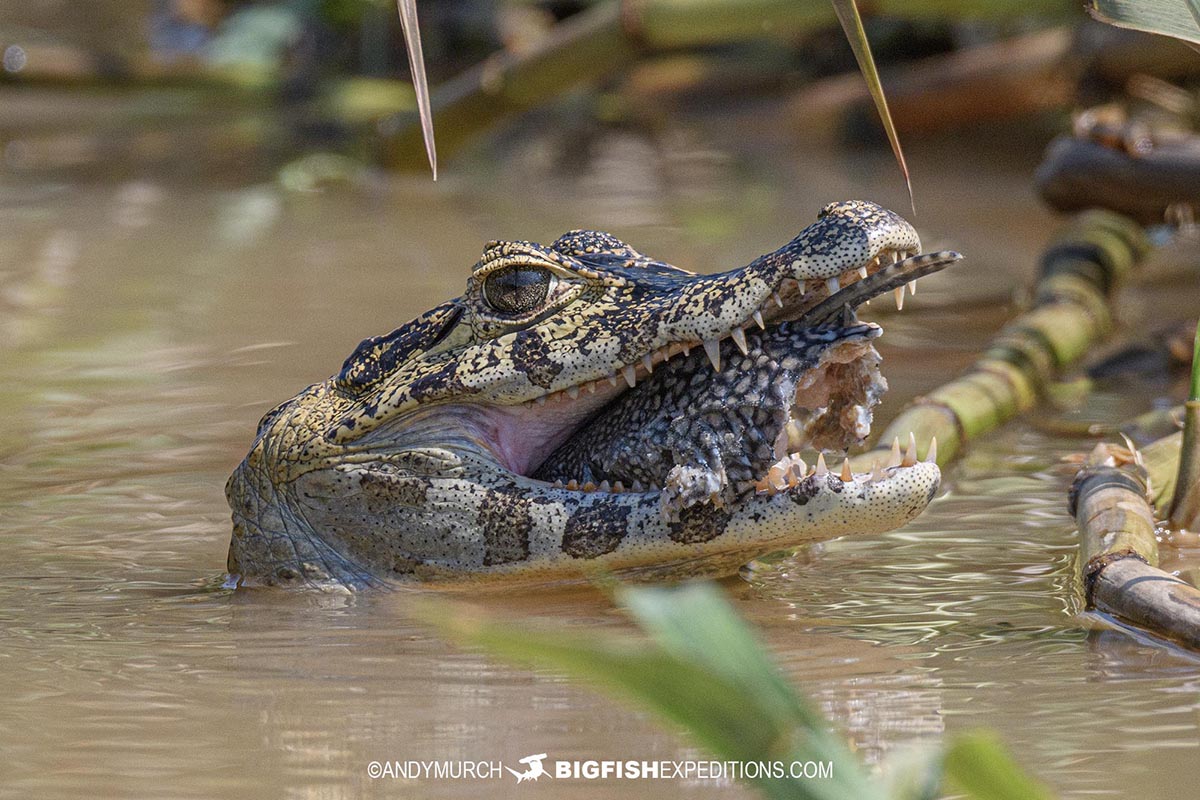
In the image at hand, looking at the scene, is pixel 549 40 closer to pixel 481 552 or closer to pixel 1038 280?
pixel 1038 280

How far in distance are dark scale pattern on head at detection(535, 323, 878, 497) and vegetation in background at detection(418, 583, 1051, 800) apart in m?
1.97

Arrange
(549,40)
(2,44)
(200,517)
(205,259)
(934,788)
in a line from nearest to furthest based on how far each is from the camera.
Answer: (934,788)
(200,517)
(205,259)
(549,40)
(2,44)

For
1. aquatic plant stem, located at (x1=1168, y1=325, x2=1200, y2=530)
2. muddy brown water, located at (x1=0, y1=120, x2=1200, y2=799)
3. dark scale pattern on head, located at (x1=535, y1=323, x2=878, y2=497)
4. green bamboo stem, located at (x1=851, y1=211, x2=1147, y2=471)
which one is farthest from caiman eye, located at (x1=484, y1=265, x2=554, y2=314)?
aquatic plant stem, located at (x1=1168, y1=325, x2=1200, y2=530)

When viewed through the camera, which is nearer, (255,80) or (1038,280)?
(1038,280)

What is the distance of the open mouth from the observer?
338cm

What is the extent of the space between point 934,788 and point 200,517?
→ 347 cm

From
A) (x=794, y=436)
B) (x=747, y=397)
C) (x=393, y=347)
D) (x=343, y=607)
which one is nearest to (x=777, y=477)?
(x=747, y=397)

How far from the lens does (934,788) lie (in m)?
1.53

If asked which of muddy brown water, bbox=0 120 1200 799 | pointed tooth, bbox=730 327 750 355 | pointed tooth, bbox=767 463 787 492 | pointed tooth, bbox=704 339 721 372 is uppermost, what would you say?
pointed tooth, bbox=730 327 750 355

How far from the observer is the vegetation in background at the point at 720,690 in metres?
1.33

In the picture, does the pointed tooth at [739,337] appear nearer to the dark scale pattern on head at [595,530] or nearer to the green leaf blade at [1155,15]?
the dark scale pattern on head at [595,530]

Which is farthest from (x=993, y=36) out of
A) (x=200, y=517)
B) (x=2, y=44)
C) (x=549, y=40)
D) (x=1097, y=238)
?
(x=200, y=517)

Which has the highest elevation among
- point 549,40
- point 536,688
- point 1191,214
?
point 549,40

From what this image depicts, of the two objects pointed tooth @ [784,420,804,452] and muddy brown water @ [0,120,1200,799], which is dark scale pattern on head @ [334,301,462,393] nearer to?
muddy brown water @ [0,120,1200,799]
